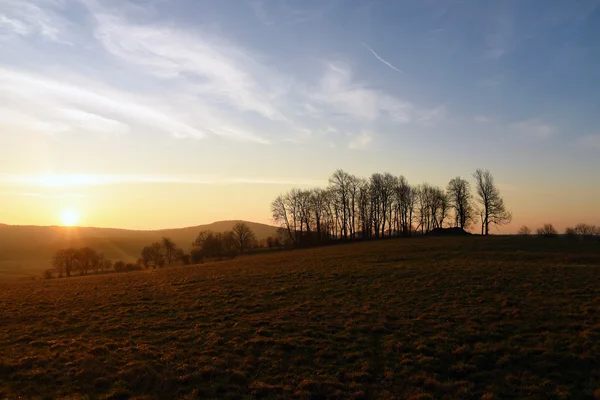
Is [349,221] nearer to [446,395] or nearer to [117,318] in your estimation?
[117,318]

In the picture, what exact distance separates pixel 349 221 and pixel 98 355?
76.4 meters

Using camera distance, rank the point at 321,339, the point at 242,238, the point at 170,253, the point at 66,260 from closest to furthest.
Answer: the point at 321,339 < the point at 242,238 < the point at 66,260 < the point at 170,253

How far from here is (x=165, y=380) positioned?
1280 cm

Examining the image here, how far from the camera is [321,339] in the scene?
16781 mm

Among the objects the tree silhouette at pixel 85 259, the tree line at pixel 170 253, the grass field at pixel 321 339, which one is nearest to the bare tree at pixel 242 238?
the tree line at pixel 170 253

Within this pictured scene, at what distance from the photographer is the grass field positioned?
12289 mm

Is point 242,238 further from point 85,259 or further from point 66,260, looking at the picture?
point 66,260

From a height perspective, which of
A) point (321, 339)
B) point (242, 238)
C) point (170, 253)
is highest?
point (242, 238)

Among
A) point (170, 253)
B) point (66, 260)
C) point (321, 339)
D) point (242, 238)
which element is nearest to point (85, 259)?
point (66, 260)

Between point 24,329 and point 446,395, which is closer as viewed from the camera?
point 446,395

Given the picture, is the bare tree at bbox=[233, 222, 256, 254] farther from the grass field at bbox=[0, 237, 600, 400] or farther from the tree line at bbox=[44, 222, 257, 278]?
the grass field at bbox=[0, 237, 600, 400]

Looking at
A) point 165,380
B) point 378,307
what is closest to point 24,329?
point 165,380

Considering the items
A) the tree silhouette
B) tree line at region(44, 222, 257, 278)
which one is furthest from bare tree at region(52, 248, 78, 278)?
the tree silhouette

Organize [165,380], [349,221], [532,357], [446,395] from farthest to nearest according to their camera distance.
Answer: [349,221]
[532,357]
[165,380]
[446,395]
